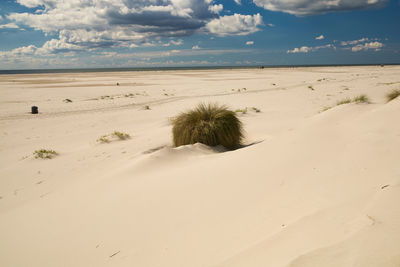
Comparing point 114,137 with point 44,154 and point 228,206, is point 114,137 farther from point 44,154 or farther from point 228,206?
point 228,206

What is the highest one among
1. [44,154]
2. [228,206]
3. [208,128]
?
[208,128]

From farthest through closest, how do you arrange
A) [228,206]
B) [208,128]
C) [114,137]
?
[114,137] < [208,128] < [228,206]

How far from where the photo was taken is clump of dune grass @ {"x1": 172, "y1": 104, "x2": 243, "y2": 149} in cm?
595

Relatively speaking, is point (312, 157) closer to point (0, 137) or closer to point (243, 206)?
point (243, 206)

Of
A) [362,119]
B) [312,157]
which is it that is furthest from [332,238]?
[362,119]

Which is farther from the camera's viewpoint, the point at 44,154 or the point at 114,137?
the point at 114,137

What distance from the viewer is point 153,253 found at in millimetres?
2277

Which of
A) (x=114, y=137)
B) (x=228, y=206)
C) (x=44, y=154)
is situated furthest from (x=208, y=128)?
(x=44, y=154)

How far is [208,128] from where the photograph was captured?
5.96 m

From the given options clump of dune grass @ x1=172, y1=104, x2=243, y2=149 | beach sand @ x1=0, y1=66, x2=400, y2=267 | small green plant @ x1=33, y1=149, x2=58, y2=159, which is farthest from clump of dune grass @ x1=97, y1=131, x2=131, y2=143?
clump of dune grass @ x1=172, y1=104, x2=243, y2=149

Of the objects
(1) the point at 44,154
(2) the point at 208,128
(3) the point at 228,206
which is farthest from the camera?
(1) the point at 44,154

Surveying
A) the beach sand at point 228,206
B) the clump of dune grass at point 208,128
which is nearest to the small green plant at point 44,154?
the beach sand at point 228,206

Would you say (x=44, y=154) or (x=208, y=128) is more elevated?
(x=208, y=128)

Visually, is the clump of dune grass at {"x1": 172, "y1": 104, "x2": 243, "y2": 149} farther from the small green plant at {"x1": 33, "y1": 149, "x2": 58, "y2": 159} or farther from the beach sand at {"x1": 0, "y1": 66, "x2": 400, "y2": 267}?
the small green plant at {"x1": 33, "y1": 149, "x2": 58, "y2": 159}
